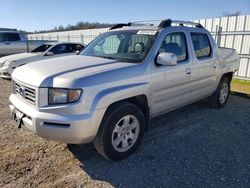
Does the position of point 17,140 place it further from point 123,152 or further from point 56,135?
point 123,152

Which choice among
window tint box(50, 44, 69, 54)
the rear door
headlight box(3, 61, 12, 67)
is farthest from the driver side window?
window tint box(50, 44, 69, 54)

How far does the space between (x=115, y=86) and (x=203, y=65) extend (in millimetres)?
2378

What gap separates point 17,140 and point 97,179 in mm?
1822

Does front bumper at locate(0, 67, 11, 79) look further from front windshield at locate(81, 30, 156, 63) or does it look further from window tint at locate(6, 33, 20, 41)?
window tint at locate(6, 33, 20, 41)

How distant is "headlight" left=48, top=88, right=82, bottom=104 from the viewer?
2814mm

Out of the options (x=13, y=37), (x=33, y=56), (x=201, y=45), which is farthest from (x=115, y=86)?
(x=13, y=37)

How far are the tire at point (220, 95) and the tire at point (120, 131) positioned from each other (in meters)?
2.82

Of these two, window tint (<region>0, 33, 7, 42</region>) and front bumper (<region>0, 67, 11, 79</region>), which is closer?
front bumper (<region>0, 67, 11, 79</region>)

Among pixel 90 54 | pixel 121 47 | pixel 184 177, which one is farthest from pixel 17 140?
pixel 184 177

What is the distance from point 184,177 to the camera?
3061mm

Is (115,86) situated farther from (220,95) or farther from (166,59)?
(220,95)

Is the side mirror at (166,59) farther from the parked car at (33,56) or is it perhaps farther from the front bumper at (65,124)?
the parked car at (33,56)

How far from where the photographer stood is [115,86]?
3104 mm

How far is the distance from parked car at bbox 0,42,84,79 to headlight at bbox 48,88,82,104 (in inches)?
242
